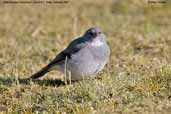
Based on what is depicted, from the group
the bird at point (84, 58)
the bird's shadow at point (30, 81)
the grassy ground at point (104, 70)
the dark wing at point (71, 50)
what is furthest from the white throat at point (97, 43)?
the bird's shadow at point (30, 81)

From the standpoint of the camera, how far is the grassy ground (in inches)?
270

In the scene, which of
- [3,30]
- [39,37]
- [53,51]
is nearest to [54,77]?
[53,51]

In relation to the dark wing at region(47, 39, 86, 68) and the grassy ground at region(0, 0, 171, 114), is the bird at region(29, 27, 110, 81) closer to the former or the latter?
the dark wing at region(47, 39, 86, 68)

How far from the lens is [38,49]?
35.0 ft

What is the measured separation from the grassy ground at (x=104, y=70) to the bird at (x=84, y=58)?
18cm

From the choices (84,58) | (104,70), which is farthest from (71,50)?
(104,70)

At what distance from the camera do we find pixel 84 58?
8.12 m

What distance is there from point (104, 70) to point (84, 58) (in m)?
0.89

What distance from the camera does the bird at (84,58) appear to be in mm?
8016

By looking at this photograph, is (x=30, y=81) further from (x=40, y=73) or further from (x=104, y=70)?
(x=104, y=70)

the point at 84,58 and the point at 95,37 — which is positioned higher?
the point at 95,37

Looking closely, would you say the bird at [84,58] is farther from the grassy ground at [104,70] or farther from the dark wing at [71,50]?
the grassy ground at [104,70]

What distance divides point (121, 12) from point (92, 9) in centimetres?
79

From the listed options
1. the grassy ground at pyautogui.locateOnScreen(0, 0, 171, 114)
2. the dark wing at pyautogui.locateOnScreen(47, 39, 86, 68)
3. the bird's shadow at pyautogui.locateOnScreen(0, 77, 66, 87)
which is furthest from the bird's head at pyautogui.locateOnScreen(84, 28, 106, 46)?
the bird's shadow at pyautogui.locateOnScreen(0, 77, 66, 87)
